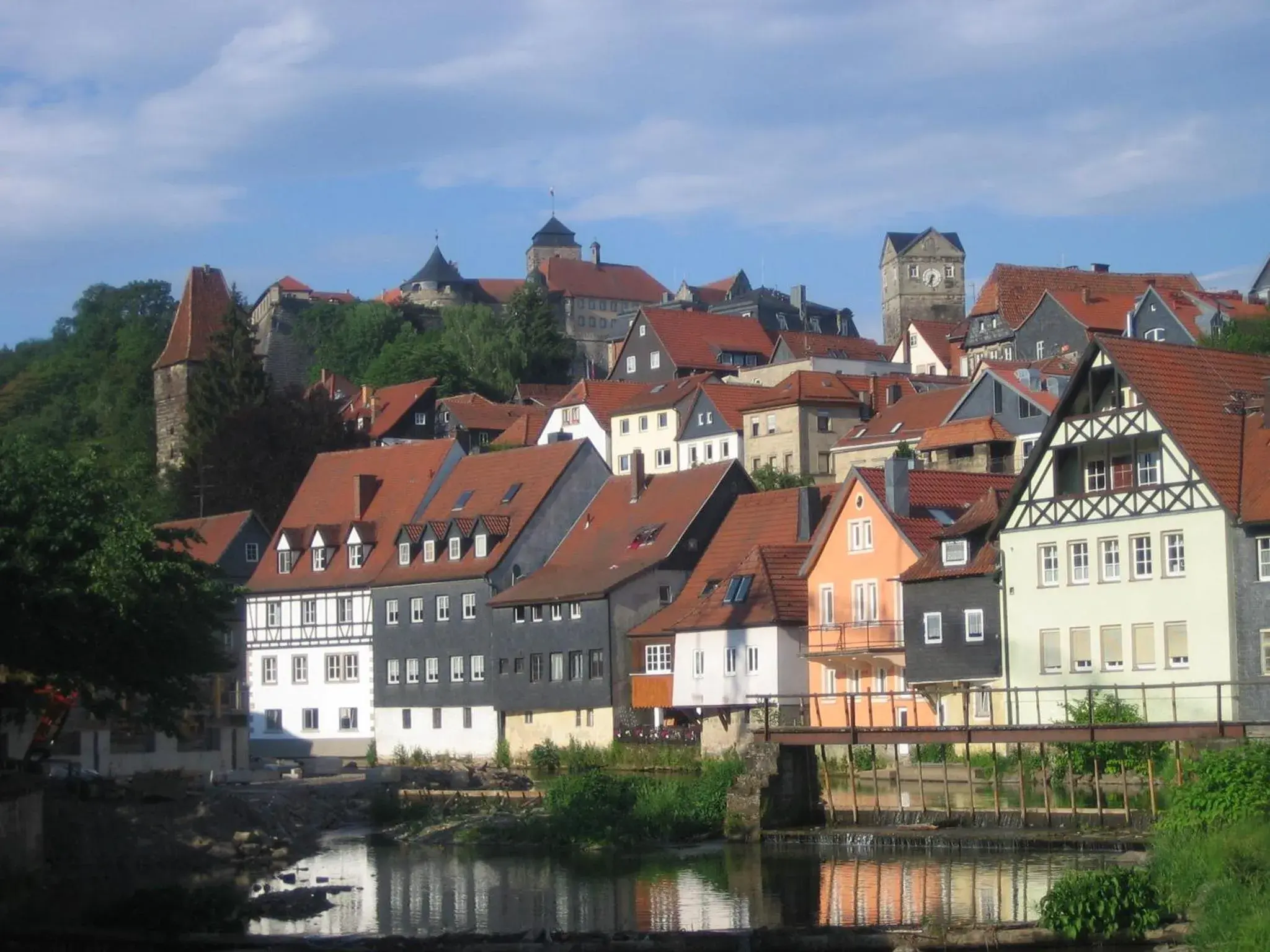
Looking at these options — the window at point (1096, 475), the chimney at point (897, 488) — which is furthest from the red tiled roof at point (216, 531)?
the window at point (1096, 475)

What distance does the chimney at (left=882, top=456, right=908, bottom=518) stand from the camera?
5750 cm

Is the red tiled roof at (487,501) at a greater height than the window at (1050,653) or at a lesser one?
greater

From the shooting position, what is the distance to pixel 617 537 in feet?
225

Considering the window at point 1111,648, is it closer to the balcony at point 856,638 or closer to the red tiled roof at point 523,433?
the balcony at point 856,638

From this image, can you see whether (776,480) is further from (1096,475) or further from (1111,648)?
(1111,648)

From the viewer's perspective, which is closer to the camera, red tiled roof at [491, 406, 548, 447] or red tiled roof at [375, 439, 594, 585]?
red tiled roof at [375, 439, 594, 585]

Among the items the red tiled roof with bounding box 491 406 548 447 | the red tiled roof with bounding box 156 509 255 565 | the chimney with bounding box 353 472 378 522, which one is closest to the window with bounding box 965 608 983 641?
the chimney with bounding box 353 472 378 522

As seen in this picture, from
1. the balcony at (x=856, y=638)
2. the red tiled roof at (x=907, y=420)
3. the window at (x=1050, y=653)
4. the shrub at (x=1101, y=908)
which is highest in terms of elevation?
the red tiled roof at (x=907, y=420)

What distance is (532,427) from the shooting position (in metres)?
118

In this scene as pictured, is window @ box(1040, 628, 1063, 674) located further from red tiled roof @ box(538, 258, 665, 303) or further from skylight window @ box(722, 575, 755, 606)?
red tiled roof @ box(538, 258, 665, 303)

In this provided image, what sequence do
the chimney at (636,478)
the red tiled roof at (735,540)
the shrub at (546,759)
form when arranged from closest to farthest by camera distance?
the red tiled roof at (735,540) < the shrub at (546,759) < the chimney at (636,478)

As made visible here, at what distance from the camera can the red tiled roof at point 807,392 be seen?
10056cm

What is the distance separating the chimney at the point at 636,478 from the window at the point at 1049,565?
21.0 m

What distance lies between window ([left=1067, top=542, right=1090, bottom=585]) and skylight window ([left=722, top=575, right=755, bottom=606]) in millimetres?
12294
